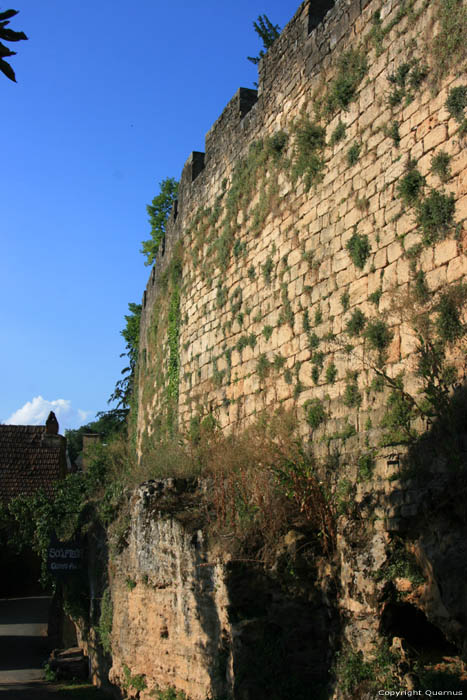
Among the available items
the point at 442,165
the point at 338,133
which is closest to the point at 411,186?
the point at 442,165

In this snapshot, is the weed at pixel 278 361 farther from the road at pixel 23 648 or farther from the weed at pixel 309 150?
the road at pixel 23 648

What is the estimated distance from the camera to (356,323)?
281 inches

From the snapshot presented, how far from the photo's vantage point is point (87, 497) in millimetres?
14422

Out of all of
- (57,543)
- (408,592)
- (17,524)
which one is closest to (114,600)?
(57,543)

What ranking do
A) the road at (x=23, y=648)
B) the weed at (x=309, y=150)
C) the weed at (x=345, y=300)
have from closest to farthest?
the weed at (x=345, y=300) → the weed at (x=309, y=150) → the road at (x=23, y=648)

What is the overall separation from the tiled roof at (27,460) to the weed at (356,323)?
15.7m

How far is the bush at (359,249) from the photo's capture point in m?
7.16

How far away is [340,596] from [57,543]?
796 cm

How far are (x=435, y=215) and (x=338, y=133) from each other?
237 centimetres

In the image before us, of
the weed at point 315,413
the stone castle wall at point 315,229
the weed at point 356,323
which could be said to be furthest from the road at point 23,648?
the weed at point 356,323

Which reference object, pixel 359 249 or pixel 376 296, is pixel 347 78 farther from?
pixel 376 296

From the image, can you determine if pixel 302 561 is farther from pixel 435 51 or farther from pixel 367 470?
pixel 435 51

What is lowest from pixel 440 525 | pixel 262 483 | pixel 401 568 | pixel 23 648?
pixel 23 648

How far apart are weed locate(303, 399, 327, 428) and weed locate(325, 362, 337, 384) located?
0.28 m
